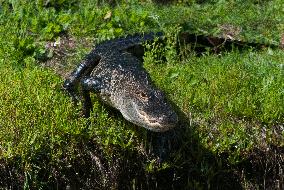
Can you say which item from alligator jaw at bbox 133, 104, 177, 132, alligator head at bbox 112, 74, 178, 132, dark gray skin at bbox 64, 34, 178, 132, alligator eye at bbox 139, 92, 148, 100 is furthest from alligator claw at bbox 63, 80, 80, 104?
alligator jaw at bbox 133, 104, 177, 132

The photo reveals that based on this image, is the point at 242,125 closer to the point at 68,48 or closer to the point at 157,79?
the point at 157,79

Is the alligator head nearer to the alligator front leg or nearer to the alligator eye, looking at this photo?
the alligator eye

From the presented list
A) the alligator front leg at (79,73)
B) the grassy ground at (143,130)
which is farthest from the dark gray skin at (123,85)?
the grassy ground at (143,130)

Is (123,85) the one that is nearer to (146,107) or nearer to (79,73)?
(146,107)

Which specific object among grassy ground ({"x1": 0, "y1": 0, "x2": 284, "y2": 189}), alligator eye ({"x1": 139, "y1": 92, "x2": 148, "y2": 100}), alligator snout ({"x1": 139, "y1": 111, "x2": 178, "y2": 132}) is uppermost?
alligator snout ({"x1": 139, "y1": 111, "x2": 178, "y2": 132})

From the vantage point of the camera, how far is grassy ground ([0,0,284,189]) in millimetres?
5199

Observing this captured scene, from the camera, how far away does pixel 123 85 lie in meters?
5.71

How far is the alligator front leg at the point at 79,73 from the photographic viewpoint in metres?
5.96

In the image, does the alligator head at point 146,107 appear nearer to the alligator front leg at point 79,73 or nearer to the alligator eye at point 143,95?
the alligator eye at point 143,95

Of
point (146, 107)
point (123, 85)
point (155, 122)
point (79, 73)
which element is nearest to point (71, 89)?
point (79, 73)

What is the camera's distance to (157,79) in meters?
6.18

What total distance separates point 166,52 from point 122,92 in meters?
1.17

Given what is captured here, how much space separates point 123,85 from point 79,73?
797 mm

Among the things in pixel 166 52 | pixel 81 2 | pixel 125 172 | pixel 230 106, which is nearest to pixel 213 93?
pixel 230 106
